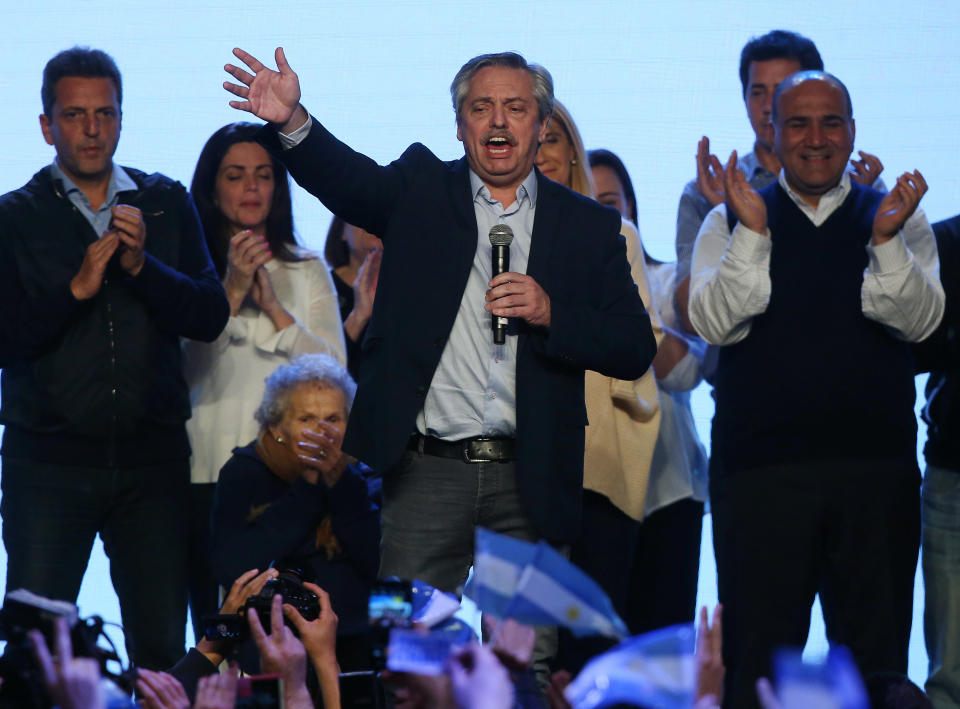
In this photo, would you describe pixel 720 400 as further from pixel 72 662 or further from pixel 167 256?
pixel 72 662

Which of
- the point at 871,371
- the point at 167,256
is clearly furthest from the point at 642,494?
the point at 167,256

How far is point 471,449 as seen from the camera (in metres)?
2.97

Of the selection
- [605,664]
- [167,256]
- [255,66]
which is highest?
[255,66]

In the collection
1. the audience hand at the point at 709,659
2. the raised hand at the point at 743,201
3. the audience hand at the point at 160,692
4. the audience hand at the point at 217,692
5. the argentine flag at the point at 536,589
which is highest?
the raised hand at the point at 743,201

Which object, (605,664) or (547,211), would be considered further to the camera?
(547,211)

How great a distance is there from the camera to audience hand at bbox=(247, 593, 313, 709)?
8.50ft

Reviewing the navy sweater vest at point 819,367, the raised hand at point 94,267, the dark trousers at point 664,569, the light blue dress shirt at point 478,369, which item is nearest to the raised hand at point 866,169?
the navy sweater vest at point 819,367

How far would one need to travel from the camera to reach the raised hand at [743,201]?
11.9 feet

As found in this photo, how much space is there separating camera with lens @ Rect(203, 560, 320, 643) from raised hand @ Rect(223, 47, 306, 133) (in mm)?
863

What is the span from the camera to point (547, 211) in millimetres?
3098

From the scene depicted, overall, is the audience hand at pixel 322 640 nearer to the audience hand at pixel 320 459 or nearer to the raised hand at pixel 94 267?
the audience hand at pixel 320 459

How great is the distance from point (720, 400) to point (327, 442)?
0.96m

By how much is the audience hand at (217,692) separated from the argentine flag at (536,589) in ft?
1.13

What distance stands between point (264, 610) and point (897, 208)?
1724 mm
